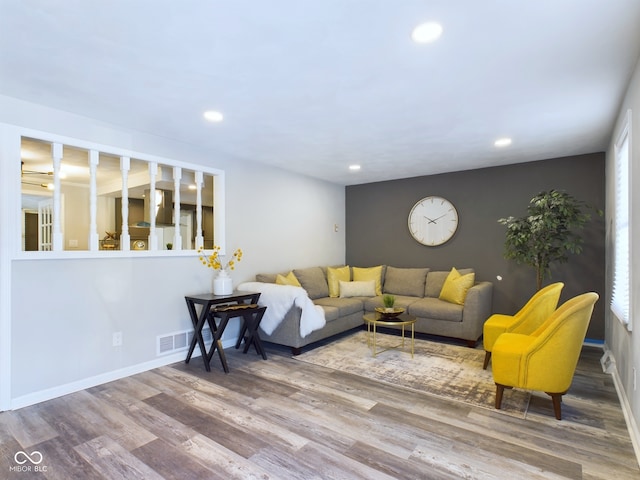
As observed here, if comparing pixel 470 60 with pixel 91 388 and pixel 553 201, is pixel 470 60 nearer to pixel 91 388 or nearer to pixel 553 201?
pixel 553 201

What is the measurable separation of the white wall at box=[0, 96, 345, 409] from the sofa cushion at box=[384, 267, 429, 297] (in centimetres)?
198

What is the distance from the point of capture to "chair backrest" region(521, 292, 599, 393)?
2.40 meters

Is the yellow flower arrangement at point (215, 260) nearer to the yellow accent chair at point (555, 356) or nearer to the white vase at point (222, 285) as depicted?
the white vase at point (222, 285)

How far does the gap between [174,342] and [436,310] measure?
10.1 feet

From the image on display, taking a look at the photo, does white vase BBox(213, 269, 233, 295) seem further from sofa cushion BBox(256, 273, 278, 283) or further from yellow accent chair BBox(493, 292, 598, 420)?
yellow accent chair BBox(493, 292, 598, 420)

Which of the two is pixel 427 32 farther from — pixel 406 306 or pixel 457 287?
pixel 406 306

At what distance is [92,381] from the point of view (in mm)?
3086

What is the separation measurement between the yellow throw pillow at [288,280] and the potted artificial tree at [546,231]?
8.78 feet

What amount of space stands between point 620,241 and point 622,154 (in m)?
0.74

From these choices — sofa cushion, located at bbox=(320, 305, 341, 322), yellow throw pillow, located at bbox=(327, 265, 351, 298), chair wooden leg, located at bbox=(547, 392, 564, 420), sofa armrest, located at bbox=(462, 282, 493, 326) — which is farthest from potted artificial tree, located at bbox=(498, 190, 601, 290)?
yellow throw pillow, located at bbox=(327, 265, 351, 298)

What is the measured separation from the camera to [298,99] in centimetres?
272

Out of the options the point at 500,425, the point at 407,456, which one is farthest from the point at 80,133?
the point at 500,425

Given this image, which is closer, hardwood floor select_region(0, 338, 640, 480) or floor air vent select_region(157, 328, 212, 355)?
hardwood floor select_region(0, 338, 640, 480)

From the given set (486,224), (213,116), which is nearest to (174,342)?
(213,116)
